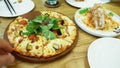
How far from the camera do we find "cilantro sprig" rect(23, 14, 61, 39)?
0.85 m

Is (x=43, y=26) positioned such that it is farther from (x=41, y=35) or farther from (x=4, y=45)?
(x=4, y=45)

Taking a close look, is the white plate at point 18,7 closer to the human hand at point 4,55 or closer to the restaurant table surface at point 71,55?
the restaurant table surface at point 71,55

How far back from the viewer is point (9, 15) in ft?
3.26

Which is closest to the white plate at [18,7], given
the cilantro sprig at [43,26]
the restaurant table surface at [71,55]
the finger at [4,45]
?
the restaurant table surface at [71,55]

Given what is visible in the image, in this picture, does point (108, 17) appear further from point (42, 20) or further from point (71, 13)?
point (42, 20)

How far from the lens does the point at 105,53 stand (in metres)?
0.81

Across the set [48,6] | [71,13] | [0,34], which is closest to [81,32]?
[71,13]

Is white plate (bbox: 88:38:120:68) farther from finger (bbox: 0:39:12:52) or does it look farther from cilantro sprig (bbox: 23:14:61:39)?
finger (bbox: 0:39:12:52)

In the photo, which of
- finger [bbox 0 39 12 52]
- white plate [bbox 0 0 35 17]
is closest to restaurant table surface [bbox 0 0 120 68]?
white plate [bbox 0 0 35 17]

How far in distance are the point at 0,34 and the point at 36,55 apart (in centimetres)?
24

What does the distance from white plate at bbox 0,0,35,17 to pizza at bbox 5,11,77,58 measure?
9 centimetres

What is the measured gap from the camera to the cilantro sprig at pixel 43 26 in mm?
853

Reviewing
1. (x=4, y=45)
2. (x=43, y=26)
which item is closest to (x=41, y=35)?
(x=43, y=26)

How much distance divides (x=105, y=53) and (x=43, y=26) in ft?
1.00
